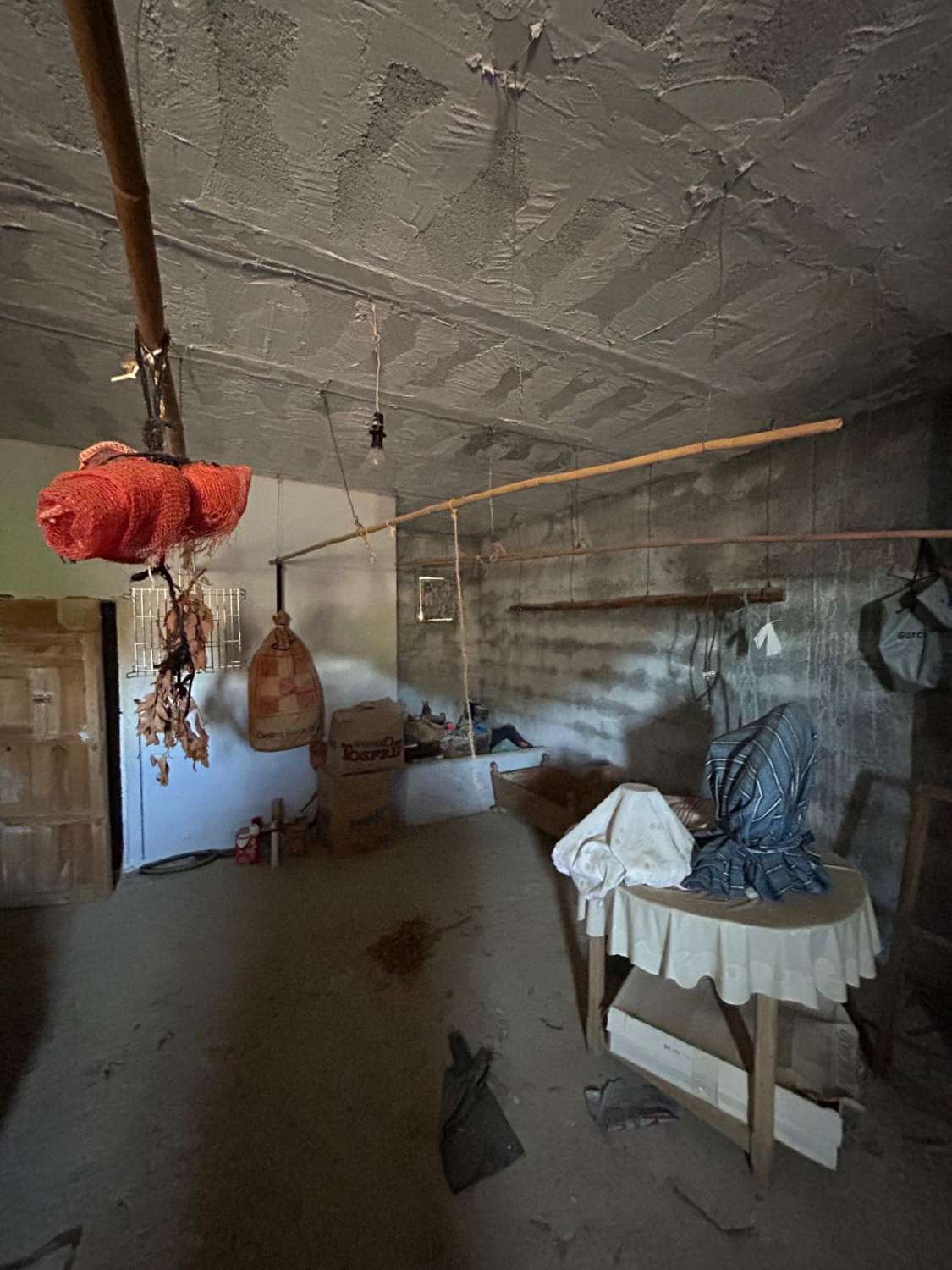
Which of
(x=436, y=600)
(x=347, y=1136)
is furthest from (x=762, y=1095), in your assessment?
(x=436, y=600)

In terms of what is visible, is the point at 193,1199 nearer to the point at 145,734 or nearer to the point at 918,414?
the point at 145,734

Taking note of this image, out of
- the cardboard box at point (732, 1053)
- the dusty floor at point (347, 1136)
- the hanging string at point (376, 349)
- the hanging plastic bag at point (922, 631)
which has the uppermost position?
the hanging string at point (376, 349)

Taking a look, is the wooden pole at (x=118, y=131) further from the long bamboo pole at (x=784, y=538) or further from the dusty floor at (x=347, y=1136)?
the dusty floor at (x=347, y=1136)

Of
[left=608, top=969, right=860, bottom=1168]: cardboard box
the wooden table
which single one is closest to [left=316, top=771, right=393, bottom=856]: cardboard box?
[left=608, top=969, right=860, bottom=1168]: cardboard box

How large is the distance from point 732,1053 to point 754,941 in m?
0.53

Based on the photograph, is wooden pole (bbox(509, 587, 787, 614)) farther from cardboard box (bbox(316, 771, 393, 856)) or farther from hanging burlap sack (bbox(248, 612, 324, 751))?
hanging burlap sack (bbox(248, 612, 324, 751))

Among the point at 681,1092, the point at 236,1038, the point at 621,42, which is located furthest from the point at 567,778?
the point at 621,42

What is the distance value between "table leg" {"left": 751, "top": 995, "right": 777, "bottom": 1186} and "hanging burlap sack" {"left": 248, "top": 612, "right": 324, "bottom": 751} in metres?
2.52

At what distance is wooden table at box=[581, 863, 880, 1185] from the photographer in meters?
1.46

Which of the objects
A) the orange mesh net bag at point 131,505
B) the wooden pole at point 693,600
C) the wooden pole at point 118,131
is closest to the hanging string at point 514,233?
the wooden pole at point 118,131

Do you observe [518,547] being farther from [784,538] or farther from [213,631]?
[784,538]

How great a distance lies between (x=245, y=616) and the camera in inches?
149

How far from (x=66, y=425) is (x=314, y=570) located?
5.77ft

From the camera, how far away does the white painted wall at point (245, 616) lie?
3139 mm
